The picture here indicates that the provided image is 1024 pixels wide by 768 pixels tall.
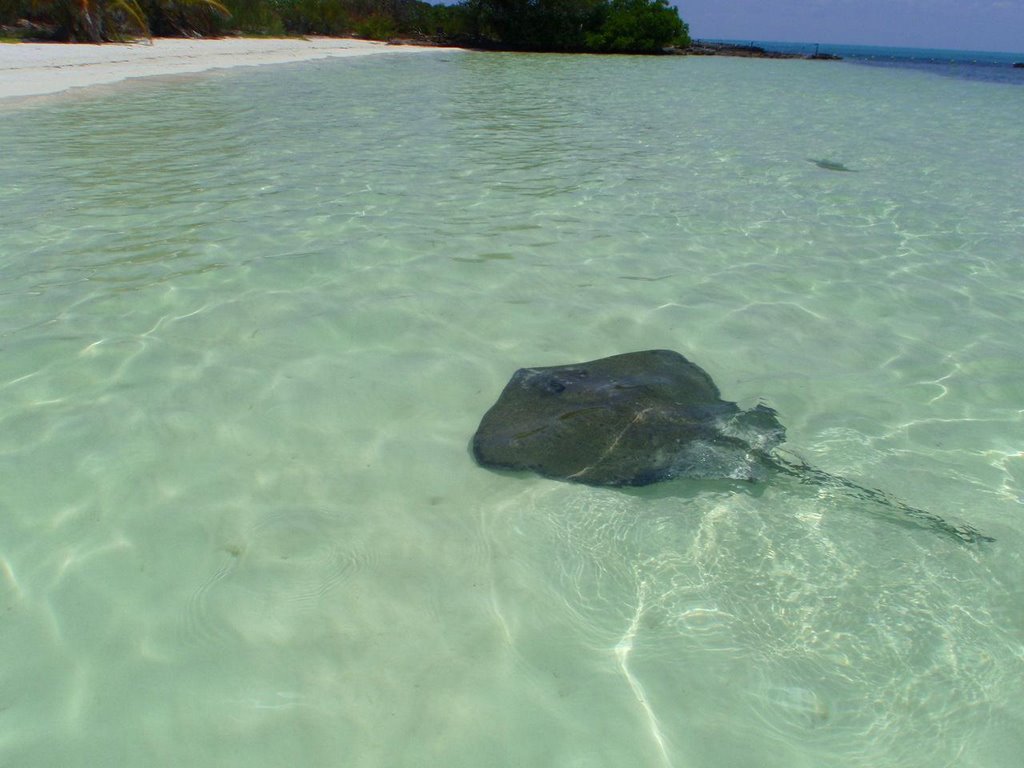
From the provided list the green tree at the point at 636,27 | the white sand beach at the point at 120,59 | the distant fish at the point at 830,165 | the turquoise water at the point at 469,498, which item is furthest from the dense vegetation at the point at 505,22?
the turquoise water at the point at 469,498

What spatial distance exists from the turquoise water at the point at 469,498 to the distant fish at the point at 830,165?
2.38 meters

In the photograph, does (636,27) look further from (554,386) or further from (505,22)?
(554,386)

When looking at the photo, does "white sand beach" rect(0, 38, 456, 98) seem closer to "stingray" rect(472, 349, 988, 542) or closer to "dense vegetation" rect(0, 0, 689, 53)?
"dense vegetation" rect(0, 0, 689, 53)

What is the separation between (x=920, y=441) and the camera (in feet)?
11.2

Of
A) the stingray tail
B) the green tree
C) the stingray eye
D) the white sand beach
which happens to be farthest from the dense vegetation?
the stingray tail

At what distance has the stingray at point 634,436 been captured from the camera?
290cm

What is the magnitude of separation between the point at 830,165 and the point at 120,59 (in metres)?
21.6

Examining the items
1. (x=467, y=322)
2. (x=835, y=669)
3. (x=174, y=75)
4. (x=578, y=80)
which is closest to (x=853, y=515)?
(x=835, y=669)

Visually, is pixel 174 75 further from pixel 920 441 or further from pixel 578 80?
pixel 920 441

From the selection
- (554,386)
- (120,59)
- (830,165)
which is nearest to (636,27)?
(120,59)

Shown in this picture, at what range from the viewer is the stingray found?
2.90m

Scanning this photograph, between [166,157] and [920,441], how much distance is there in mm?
9111

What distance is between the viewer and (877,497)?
9.71 feet

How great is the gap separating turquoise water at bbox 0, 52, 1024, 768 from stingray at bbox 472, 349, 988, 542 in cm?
9
